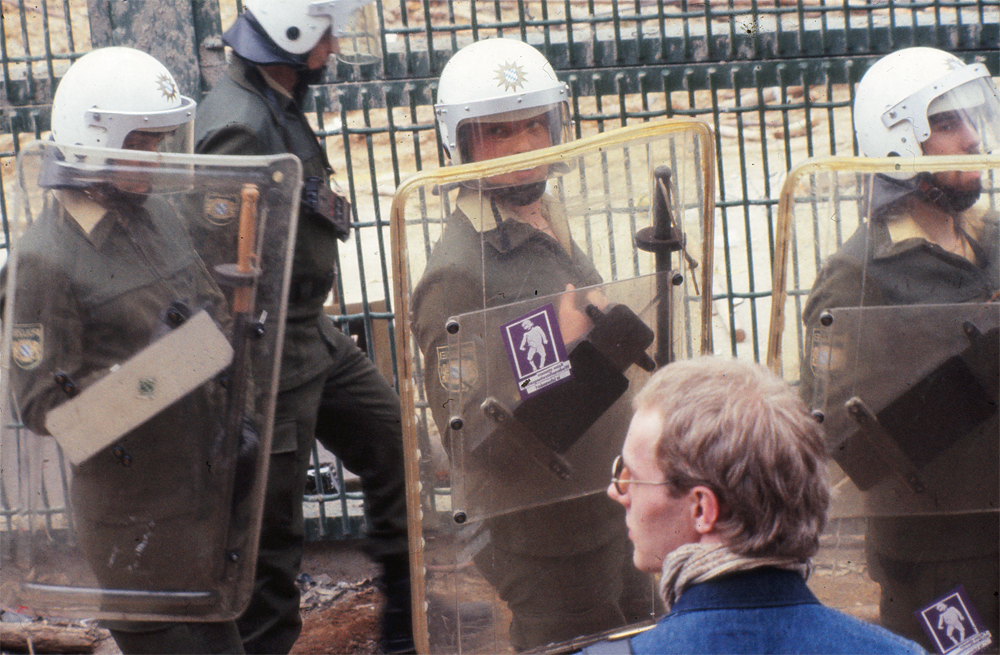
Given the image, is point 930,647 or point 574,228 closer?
point 574,228

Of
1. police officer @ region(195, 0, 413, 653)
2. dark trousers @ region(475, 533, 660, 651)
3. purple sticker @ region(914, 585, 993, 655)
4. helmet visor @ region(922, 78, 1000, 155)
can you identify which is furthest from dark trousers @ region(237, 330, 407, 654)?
helmet visor @ region(922, 78, 1000, 155)

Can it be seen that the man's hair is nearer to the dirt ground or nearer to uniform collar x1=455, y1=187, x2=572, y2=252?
uniform collar x1=455, y1=187, x2=572, y2=252

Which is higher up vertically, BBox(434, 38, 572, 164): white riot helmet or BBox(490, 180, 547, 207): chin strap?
BBox(434, 38, 572, 164): white riot helmet

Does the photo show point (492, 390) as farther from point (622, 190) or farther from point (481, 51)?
point (481, 51)

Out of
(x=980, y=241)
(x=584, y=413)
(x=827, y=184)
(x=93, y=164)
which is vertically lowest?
(x=584, y=413)

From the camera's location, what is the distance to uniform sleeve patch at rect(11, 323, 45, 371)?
213cm

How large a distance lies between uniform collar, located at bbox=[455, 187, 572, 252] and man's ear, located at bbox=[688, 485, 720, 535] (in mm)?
937

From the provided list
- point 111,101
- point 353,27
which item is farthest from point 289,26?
point 111,101

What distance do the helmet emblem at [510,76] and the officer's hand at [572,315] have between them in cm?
57

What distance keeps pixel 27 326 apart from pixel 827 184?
177 centimetres

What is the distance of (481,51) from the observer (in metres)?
2.57

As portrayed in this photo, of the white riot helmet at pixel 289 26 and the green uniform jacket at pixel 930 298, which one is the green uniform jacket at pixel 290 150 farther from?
the green uniform jacket at pixel 930 298

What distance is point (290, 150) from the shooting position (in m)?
2.86

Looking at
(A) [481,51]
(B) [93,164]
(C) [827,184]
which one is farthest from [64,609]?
(C) [827,184]
